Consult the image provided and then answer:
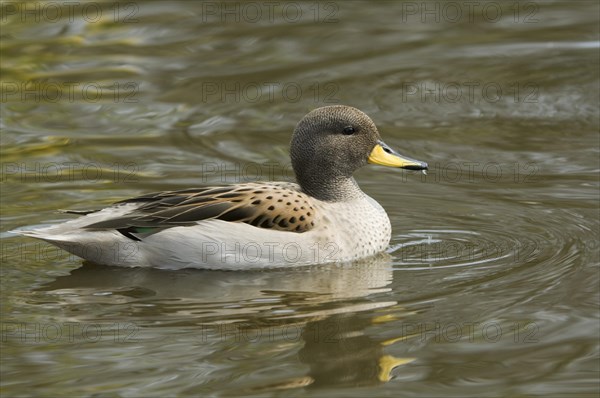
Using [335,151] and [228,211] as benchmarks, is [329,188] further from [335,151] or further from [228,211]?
[228,211]

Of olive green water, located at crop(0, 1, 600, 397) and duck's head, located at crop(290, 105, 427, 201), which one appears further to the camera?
Answer: duck's head, located at crop(290, 105, 427, 201)

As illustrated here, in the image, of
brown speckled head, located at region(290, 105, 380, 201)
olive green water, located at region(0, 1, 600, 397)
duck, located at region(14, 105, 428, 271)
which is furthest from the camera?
brown speckled head, located at region(290, 105, 380, 201)

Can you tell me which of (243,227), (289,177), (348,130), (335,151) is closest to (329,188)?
(335,151)

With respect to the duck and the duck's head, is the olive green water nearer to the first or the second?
the duck

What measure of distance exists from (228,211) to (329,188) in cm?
96

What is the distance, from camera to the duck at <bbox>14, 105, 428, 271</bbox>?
10016 mm

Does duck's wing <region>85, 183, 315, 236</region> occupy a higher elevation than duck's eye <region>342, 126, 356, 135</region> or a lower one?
lower

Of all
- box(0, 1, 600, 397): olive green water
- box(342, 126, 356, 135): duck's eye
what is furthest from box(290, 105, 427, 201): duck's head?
box(0, 1, 600, 397): olive green water

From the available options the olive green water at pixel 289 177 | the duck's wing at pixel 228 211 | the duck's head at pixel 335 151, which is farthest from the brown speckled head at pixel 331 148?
the olive green water at pixel 289 177

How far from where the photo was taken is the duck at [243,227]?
10016 millimetres

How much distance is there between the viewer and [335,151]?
1060 cm

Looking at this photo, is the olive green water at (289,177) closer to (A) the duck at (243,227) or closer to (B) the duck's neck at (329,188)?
(A) the duck at (243,227)

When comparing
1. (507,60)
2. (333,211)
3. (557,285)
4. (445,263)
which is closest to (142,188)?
(333,211)

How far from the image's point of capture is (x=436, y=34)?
52.5 feet
